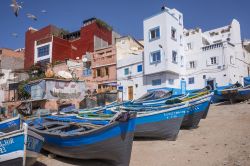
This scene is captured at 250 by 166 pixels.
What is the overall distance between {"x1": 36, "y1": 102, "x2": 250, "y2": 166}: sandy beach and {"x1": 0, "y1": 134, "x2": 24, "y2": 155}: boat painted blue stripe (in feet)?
6.19

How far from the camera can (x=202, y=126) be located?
1277 cm

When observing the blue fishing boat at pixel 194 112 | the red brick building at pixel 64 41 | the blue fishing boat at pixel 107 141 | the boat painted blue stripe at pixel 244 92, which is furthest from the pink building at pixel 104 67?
the blue fishing boat at pixel 107 141

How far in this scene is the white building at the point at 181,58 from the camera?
26406 mm

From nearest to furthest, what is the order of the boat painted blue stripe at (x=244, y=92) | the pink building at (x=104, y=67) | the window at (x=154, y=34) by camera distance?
the boat painted blue stripe at (x=244, y=92)
the window at (x=154, y=34)
the pink building at (x=104, y=67)

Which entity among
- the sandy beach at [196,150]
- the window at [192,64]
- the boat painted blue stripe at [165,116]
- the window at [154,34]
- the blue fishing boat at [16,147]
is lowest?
the sandy beach at [196,150]

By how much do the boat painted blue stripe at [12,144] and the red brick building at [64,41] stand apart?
30244 millimetres

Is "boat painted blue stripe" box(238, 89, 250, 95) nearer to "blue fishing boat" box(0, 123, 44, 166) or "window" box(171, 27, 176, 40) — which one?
"window" box(171, 27, 176, 40)

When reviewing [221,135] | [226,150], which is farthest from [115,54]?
[226,150]

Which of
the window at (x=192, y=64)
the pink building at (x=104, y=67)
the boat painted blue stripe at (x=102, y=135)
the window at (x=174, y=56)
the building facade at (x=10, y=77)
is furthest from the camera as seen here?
the pink building at (x=104, y=67)

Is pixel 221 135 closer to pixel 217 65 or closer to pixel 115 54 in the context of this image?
pixel 217 65

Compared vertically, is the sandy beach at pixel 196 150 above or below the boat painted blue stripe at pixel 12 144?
below

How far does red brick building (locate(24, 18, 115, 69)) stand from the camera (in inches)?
1468

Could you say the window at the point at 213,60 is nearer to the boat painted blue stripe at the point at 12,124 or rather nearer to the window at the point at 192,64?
the window at the point at 192,64

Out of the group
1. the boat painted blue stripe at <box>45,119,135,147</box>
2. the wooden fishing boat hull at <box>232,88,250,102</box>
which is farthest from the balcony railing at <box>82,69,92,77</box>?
the boat painted blue stripe at <box>45,119,135,147</box>
